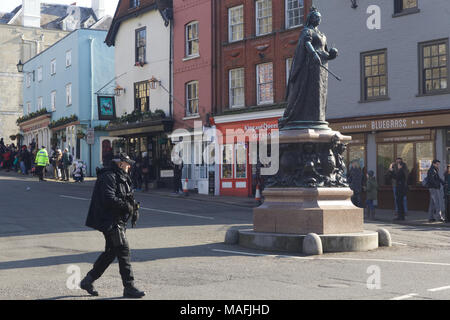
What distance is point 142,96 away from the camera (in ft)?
123

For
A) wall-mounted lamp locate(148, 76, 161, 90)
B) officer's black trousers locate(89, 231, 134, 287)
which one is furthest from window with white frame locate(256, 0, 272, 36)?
officer's black trousers locate(89, 231, 134, 287)

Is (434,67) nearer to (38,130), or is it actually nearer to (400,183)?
(400,183)

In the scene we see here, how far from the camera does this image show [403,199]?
1992 centimetres

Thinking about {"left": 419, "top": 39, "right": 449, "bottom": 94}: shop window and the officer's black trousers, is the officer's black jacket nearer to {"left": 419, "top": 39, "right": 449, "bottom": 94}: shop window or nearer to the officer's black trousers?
the officer's black trousers

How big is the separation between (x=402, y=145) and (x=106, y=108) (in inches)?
815

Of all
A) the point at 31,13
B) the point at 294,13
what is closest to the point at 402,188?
the point at 294,13

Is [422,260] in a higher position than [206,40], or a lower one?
lower

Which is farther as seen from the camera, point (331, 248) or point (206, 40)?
point (206, 40)

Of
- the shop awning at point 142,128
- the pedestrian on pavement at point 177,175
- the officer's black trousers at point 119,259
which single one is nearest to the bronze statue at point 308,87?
the officer's black trousers at point 119,259

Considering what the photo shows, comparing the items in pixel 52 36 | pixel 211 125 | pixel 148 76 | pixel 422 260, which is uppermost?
pixel 52 36

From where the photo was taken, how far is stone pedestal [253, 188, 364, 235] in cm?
1235

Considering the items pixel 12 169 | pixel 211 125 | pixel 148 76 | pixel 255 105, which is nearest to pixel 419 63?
pixel 255 105

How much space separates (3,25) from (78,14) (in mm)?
7817
